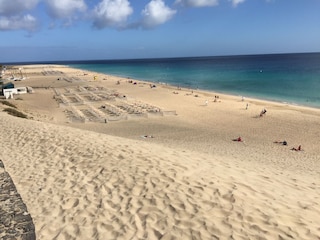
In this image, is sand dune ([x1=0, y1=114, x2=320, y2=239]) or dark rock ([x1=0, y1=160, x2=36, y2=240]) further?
dark rock ([x1=0, y1=160, x2=36, y2=240])

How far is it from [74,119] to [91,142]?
12.4 m

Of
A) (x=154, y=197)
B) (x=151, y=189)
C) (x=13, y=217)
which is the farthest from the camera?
(x=151, y=189)

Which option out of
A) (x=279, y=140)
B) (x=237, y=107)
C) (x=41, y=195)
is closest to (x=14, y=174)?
(x=41, y=195)

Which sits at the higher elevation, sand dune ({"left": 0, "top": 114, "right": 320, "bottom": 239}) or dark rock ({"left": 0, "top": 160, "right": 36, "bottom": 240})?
sand dune ({"left": 0, "top": 114, "right": 320, "bottom": 239})

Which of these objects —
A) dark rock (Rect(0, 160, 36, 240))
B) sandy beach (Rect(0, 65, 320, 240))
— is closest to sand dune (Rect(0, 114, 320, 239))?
sandy beach (Rect(0, 65, 320, 240))

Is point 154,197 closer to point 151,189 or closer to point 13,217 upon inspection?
point 151,189

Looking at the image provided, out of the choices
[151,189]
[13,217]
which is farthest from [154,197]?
[13,217]

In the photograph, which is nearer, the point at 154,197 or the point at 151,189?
the point at 154,197

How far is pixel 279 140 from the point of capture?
1842 cm

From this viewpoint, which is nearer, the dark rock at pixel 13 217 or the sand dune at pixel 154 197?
the sand dune at pixel 154 197

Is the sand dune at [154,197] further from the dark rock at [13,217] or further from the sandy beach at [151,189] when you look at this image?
the dark rock at [13,217]

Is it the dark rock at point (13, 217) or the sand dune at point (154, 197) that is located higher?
the sand dune at point (154, 197)

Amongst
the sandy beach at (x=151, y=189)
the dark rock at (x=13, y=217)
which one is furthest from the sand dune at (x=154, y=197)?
the dark rock at (x=13, y=217)

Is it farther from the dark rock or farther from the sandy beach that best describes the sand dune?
the dark rock
